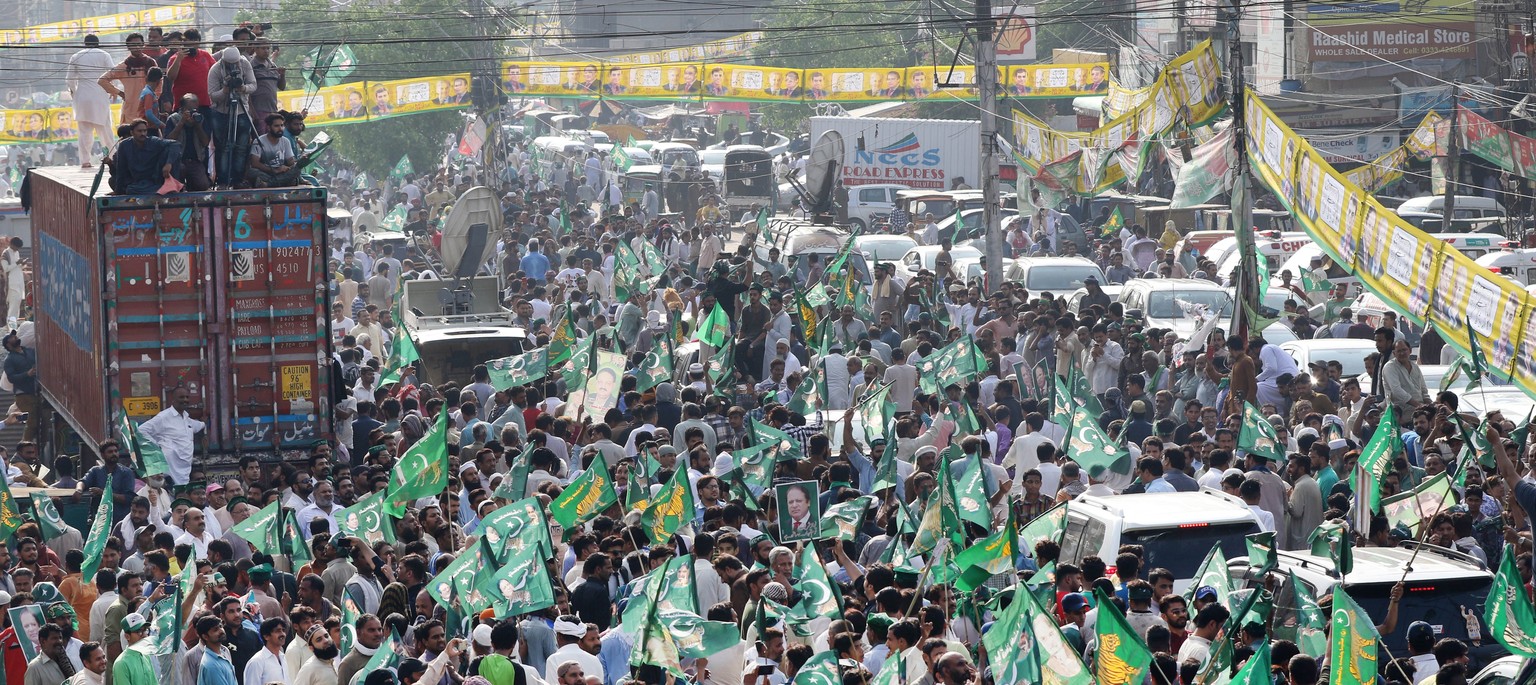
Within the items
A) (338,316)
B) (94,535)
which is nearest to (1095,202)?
(338,316)

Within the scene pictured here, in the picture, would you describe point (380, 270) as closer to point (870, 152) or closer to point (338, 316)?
point (338, 316)

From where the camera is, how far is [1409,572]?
9.70 m

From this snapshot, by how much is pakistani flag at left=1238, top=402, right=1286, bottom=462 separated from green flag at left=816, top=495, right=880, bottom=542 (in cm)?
255

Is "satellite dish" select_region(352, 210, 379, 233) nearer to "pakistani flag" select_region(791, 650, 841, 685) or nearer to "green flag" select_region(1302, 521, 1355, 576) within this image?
"green flag" select_region(1302, 521, 1355, 576)

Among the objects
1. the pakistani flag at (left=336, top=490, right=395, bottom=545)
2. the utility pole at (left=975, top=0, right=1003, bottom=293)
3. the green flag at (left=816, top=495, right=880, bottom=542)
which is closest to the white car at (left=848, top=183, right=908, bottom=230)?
the utility pole at (left=975, top=0, right=1003, bottom=293)

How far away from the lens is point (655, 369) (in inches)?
685

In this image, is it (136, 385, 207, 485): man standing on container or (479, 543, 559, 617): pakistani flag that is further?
(136, 385, 207, 485): man standing on container

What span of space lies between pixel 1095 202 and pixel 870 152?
5.35 metres

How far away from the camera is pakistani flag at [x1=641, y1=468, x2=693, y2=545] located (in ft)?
37.9

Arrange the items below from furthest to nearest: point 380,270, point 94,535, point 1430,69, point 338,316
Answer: point 1430,69 < point 380,270 < point 338,316 < point 94,535

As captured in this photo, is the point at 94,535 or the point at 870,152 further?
the point at 870,152

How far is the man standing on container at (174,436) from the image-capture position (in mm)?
14305

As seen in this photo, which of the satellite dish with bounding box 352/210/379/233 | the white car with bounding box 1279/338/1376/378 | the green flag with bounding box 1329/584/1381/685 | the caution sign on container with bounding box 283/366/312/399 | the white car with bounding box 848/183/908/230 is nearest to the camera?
the green flag with bounding box 1329/584/1381/685

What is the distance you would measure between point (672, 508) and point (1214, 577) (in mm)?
3005
